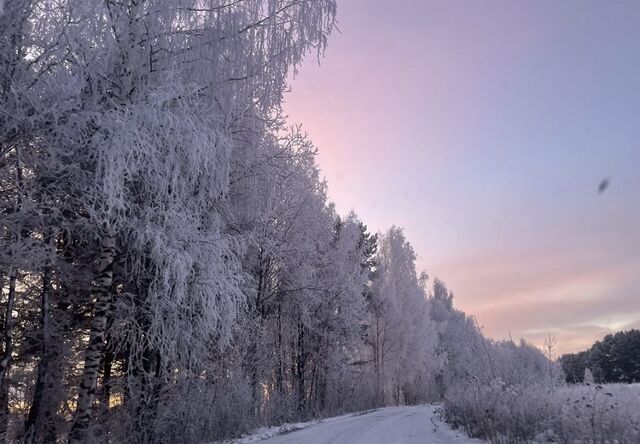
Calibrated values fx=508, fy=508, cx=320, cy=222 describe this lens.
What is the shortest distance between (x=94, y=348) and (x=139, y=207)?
2.64 metres

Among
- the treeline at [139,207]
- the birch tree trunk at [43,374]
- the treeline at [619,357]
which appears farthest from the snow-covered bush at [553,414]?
the treeline at [619,357]

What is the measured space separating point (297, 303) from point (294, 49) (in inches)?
519

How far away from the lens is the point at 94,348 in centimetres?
902

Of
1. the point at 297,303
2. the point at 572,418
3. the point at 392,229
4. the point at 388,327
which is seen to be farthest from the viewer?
the point at 392,229

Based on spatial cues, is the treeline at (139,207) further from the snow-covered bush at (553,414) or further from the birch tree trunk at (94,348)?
the snow-covered bush at (553,414)

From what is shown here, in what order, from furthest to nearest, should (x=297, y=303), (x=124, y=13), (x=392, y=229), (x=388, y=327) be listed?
1. (x=392, y=229)
2. (x=388, y=327)
3. (x=297, y=303)
4. (x=124, y=13)

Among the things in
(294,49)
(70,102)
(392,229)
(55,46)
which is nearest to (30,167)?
(70,102)

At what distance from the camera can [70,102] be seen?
7.71 m

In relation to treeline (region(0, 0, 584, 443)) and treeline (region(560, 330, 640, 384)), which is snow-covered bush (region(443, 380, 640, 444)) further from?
treeline (region(560, 330, 640, 384))

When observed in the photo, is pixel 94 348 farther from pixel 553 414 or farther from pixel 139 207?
pixel 553 414

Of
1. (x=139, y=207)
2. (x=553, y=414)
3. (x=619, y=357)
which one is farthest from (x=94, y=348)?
(x=619, y=357)

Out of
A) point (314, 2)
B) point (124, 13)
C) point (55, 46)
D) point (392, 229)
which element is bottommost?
point (55, 46)

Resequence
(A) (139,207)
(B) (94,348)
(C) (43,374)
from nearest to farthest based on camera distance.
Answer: (B) (94,348) < (A) (139,207) < (C) (43,374)

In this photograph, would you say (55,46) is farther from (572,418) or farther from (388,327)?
(388,327)
